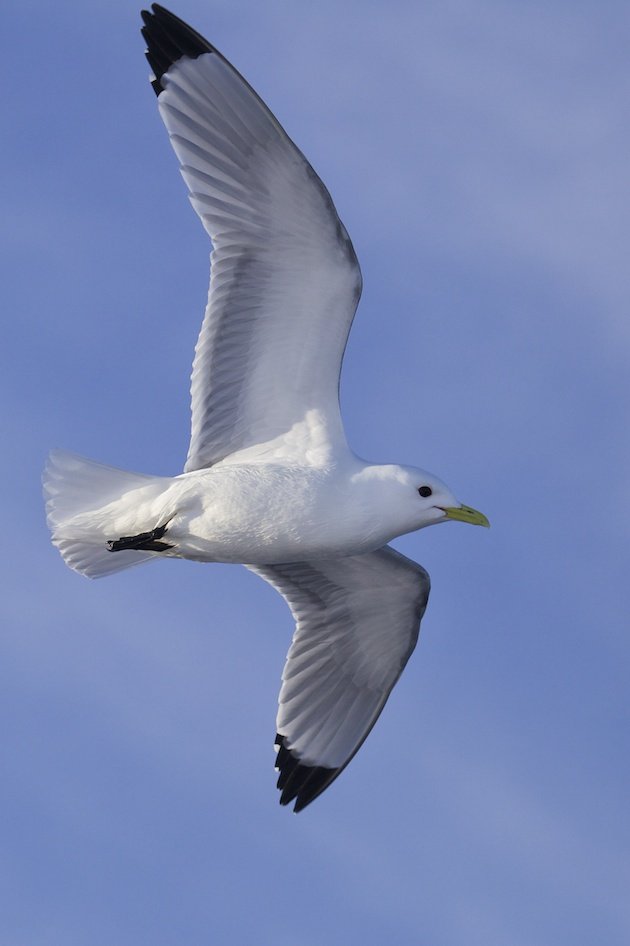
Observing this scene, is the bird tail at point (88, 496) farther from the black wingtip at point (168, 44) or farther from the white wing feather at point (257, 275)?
the black wingtip at point (168, 44)

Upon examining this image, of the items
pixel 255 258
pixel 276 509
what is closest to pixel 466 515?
pixel 276 509

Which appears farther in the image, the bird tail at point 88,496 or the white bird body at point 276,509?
the bird tail at point 88,496

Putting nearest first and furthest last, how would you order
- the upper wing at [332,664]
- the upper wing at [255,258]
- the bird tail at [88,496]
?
1. the upper wing at [255,258]
2. the bird tail at [88,496]
3. the upper wing at [332,664]

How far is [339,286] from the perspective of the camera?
10094mm

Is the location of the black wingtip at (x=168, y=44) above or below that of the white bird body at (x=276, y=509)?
above

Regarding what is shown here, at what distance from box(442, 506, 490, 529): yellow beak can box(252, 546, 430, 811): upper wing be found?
1.19 m

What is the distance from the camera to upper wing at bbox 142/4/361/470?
1003 centimetres

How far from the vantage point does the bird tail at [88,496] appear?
10.3 m

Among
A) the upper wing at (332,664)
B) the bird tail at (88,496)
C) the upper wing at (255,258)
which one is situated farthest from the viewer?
the upper wing at (332,664)

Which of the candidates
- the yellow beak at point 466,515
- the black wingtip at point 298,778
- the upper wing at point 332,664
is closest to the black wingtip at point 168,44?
the yellow beak at point 466,515

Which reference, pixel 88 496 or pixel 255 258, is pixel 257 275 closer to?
pixel 255 258

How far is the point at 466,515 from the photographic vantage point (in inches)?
407

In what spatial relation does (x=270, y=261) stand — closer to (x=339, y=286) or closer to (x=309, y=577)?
(x=339, y=286)

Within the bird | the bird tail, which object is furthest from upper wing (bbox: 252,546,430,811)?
the bird tail
